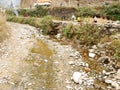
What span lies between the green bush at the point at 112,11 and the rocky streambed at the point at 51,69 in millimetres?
8707

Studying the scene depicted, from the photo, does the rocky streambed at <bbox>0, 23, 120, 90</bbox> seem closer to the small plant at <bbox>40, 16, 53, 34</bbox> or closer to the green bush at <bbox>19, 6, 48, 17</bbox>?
the small plant at <bbox>40, 16, 53, 34</bbox>

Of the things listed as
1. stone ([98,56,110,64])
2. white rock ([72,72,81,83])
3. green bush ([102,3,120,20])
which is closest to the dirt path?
white rock ([72,72,81,83])

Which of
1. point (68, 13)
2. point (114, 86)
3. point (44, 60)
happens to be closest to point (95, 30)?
point (44, 60)

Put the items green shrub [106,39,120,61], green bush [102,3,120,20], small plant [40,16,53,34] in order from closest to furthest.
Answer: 1. green shrub [106,39,120,61]
2. small plant [40,16,53,34]
3. green bush [102,3,120,20]

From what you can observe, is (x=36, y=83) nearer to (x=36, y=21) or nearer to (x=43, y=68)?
(x=43, y=68)

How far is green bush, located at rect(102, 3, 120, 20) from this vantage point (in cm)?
2111

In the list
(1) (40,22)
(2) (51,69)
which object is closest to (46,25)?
(1) (40,22)

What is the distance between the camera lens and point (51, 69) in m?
10.1

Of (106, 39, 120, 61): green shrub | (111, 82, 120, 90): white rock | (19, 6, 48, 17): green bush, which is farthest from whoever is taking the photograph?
(19, 6, 48, 17): green bush

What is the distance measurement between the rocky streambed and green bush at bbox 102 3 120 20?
28.6 ft

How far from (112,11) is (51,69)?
12790 millimetres

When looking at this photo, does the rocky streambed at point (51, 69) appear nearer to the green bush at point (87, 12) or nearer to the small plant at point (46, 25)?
the small plant at point (46, 25)

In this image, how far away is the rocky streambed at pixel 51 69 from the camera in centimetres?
880

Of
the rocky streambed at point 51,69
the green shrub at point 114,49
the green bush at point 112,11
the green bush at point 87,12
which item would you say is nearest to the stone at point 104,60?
the rocky streambed at point 51,69
